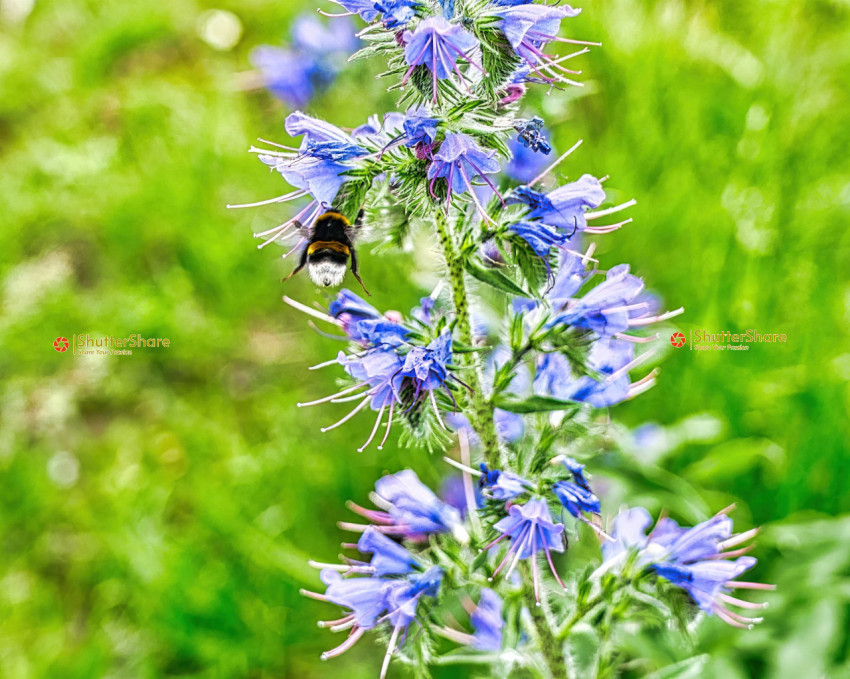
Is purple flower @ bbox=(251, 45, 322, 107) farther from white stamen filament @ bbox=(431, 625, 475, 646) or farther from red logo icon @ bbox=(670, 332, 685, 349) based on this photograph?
white stamen filament @ bbox=(431, 625, 475, 646)

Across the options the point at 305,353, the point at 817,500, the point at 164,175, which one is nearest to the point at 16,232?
the point at 164,175

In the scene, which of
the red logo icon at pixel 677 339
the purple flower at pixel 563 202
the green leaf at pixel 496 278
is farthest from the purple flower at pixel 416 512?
the red logo icon at pixel 677 339

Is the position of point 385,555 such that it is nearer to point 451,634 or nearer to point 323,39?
point 451,634

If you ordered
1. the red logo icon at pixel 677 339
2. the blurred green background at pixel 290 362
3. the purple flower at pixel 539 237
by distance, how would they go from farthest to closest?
the red logo icon at pixel 677 339
the blurred green background at pixel 290 362
the purple flower at pixel 539 237

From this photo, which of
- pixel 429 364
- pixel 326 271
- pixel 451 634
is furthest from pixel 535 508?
pixel 326 271

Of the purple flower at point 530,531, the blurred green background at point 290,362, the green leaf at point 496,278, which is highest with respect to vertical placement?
the green leaf at point 496,278

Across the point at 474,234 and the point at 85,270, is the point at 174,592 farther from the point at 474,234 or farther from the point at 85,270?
the point at 85,270

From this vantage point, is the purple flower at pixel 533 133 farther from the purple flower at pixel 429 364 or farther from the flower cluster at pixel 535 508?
the flower cluster at pixel 535 508
